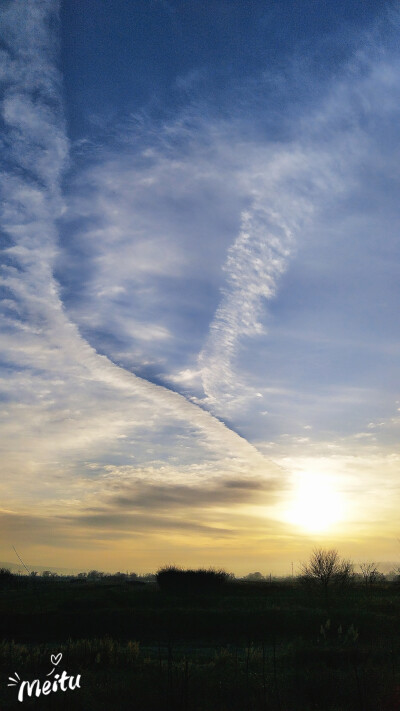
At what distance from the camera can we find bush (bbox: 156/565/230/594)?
6656 centimetres

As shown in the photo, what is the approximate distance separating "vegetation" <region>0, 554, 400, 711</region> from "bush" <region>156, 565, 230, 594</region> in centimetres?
28

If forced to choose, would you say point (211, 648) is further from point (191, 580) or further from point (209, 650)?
point (191, 580)

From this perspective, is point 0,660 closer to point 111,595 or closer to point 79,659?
point 79,659

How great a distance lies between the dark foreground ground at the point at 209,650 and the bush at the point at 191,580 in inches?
90.8

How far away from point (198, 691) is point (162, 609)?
31.9 metres

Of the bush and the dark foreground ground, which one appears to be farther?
the bush

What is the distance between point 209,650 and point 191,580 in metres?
36.8

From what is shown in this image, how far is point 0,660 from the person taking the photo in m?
24.2

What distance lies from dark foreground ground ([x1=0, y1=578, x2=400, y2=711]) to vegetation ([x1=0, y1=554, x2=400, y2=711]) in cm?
7

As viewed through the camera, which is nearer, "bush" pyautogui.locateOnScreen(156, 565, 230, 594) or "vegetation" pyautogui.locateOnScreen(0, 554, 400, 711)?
"vegetation" pyautogui.locateOnScreen(0, 554, 400, 711)

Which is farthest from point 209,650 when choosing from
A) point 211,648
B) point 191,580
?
point 191,580

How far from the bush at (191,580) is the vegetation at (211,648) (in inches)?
11.1

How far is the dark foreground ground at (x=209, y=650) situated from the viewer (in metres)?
16.8

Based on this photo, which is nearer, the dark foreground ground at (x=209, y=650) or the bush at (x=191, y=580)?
the dark foreground ground at (x=209, y=650)
